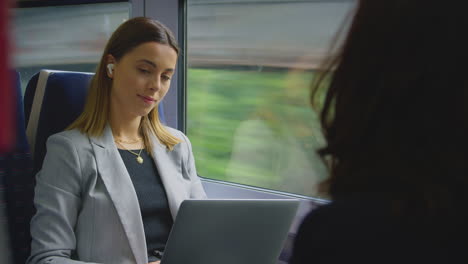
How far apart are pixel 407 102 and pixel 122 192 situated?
1.09 meters

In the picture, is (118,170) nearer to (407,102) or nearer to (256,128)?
(256,128)

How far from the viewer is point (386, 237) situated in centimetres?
53

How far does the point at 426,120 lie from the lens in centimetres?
55

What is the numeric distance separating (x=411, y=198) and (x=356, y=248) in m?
0.08

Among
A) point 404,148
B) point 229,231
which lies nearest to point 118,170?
point 229,231

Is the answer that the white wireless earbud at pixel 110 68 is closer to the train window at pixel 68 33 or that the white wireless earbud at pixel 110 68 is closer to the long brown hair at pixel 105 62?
the long brown hair at pixel 105 62

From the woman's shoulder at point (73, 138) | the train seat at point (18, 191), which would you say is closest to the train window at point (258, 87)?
the woman's shoulder at point (73, 138)

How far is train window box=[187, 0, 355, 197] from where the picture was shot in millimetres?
1745

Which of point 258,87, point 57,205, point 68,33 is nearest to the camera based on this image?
point 57,205

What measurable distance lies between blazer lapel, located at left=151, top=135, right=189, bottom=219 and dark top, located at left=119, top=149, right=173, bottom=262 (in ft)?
0.07

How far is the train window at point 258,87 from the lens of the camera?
68.7 inches

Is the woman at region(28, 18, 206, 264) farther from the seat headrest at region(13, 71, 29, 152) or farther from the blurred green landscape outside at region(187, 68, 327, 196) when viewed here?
the blurred green landscape outside at region(187, 68, 327, 196)

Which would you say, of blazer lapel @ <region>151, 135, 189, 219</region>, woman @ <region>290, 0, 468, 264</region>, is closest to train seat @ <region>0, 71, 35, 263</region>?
blazer lapel @ <region>151, 135, 189, 219</region>

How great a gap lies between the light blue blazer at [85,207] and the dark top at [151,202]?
0.20 feet
